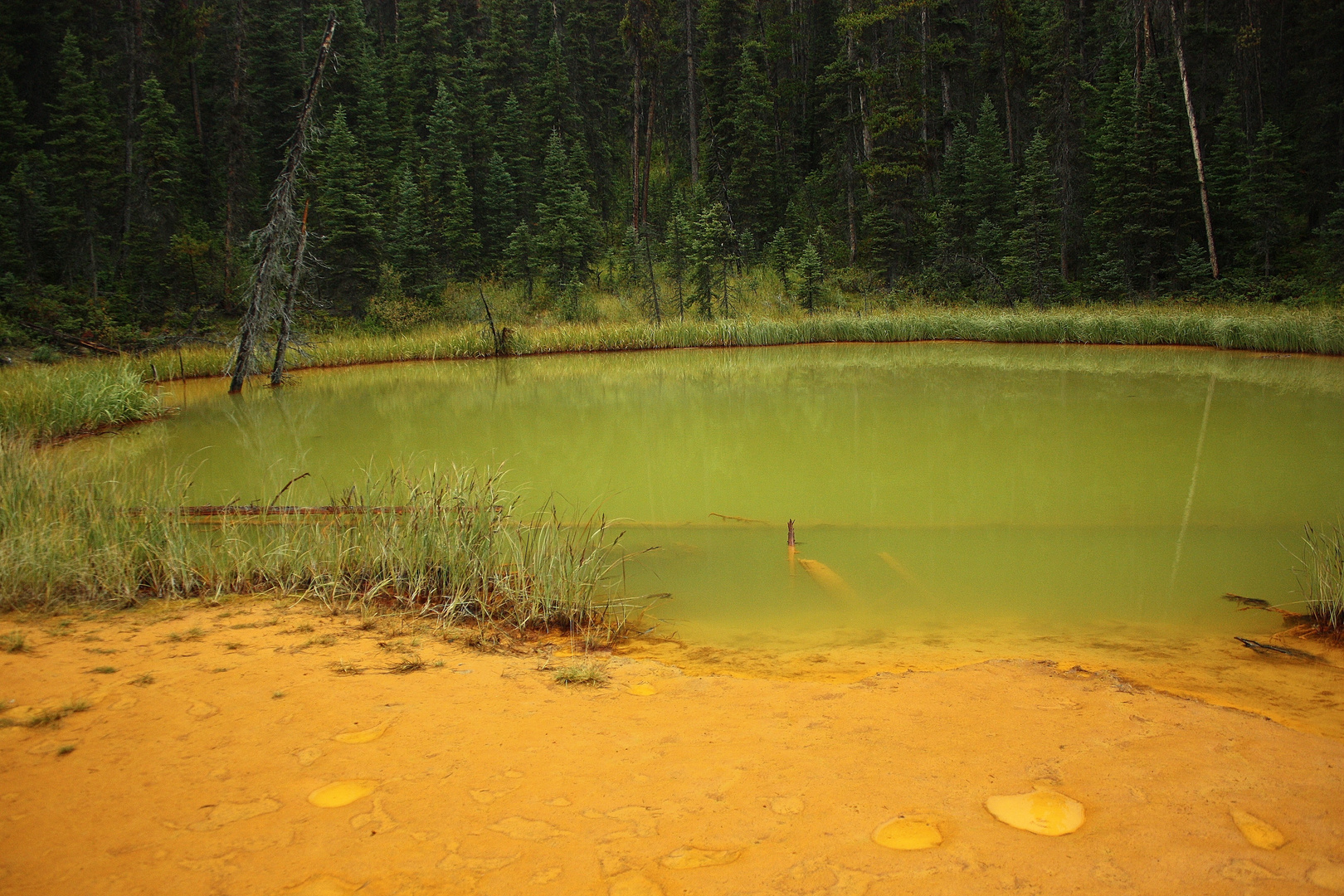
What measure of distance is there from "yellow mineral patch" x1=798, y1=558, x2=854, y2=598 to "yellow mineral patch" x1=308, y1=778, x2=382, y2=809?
2967 mm

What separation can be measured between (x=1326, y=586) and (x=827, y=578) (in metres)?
2.45

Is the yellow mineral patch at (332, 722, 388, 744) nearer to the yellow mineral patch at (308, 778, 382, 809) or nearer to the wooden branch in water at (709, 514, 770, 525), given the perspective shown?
the yellow mineral patch at (308, 778, 382, 809)

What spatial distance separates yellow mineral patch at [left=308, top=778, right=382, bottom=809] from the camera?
2.11 meters

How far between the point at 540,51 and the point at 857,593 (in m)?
42.4

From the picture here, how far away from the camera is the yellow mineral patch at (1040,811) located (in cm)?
195

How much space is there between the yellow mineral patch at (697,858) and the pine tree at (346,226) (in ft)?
86.0

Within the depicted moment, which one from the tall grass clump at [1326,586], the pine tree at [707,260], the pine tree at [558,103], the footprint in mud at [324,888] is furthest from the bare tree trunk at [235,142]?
the tall grass clump at [1326,586]

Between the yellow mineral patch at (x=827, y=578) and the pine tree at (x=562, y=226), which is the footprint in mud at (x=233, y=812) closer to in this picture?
the yellow mineral patch at (x=827, y=578)

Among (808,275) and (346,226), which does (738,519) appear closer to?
(808,275)

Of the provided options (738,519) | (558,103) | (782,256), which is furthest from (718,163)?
(738,519)

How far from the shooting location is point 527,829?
1.99 metres

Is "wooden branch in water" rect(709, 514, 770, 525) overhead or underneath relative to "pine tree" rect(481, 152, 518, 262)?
underneath

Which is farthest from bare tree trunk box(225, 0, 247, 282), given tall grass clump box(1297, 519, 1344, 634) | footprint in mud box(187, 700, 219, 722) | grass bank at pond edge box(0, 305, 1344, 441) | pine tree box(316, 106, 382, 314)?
tall grass clump box(1297, 519, 1344, 634)

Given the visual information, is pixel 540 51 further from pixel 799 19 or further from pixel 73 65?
pixel 73 65
